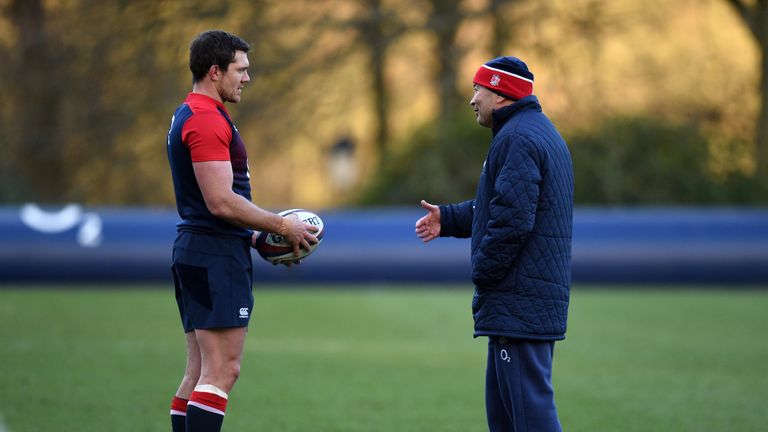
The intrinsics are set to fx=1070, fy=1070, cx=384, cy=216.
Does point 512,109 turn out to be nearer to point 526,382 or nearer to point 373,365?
point 526,382

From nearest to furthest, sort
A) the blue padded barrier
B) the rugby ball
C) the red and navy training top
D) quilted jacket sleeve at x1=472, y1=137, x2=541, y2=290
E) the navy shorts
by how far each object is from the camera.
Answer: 1. quilted jacket sleeve at x1=472, y1=137, x2=541, y2=290
2. the red and navy training top
3. the navy shorts
4. the rugby ball
5. the blue padded barrier

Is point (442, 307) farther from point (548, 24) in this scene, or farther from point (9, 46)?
point (9, 46)

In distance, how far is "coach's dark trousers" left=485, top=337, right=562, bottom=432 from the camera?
17.3 feet

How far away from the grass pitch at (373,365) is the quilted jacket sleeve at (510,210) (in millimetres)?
2341

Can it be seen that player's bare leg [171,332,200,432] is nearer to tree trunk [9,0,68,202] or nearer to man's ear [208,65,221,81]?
man's ear [208,65,221,81]

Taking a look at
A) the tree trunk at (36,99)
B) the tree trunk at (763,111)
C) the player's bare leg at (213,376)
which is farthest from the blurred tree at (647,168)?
the player's bare leg at (213,376)

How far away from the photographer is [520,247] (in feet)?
17.4

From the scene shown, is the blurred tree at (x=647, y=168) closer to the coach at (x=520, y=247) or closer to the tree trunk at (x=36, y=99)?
the tree trunk at (x=36, y=99)

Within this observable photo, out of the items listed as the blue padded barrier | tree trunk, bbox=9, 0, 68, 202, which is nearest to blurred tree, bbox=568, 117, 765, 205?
the blue padded barrier

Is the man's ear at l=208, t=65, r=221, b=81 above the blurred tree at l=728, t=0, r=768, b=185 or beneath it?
beneath

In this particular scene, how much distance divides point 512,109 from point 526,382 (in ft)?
4.54

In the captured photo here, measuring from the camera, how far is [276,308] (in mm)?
14852

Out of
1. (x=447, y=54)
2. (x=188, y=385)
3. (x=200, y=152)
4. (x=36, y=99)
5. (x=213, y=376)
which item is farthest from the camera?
(x=447, y=54)

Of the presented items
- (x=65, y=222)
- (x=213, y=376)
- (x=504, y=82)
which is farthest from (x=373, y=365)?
(x=65, y=222)
